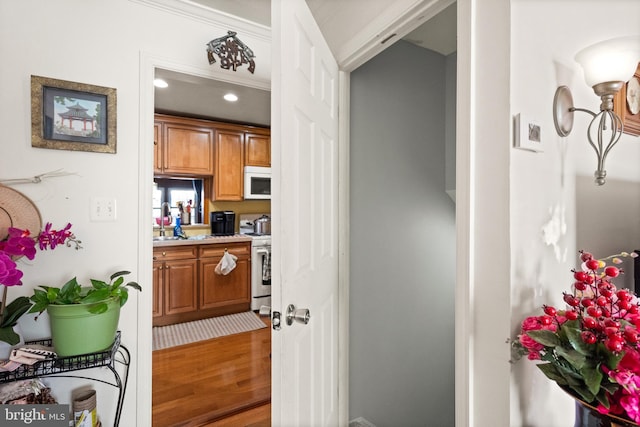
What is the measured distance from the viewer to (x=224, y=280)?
379 cm

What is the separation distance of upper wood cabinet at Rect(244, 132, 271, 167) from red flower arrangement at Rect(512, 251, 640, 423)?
13.2 ft

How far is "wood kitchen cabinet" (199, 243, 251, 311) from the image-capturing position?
12.0ft

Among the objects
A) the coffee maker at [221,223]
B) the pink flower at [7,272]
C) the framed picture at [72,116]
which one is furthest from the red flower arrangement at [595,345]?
the coffee maker at [221,223]

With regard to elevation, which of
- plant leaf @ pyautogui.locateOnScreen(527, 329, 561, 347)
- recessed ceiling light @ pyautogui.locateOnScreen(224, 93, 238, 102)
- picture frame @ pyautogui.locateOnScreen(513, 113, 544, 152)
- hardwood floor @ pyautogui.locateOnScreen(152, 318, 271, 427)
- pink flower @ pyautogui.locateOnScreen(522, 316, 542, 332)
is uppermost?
recessed ceiling light @ pyautogui.locateOnScreen(224, 93, 238, 102)

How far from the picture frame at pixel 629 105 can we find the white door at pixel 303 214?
1.19m

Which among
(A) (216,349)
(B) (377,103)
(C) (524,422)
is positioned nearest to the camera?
(C) (524,422)

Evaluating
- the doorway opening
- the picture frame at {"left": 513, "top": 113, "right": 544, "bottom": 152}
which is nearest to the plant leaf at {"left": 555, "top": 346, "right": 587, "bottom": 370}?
the picture frame at {"left": 513, "top": 113, "right": 544, "bottom": 152}

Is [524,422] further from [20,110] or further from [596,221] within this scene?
[20,110]

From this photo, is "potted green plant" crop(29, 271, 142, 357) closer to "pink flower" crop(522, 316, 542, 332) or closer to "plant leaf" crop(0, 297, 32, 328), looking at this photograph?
"plant leaf" crop(0, 297, 32, 328)

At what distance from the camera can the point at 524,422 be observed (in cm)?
86

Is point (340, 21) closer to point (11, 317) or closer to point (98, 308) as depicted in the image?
point (98, 308)

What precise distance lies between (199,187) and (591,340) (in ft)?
14.4

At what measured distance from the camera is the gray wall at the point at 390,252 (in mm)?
1750

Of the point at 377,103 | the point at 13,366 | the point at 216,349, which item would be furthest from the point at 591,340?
the point at 216,349
